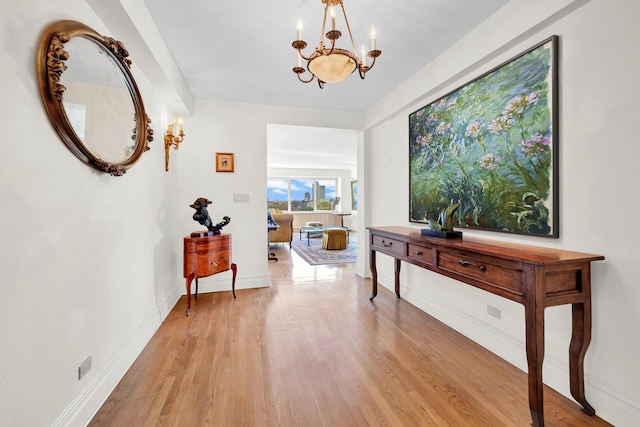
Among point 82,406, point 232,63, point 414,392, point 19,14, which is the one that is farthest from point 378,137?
point 82,406

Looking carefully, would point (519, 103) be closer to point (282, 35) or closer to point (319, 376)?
point (282, 35)

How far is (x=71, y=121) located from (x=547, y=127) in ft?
8.45

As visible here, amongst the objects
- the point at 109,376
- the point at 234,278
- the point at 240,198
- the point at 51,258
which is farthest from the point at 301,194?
the point at 51,258

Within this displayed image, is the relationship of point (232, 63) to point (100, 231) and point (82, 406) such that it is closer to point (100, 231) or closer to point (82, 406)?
point (100, 231)

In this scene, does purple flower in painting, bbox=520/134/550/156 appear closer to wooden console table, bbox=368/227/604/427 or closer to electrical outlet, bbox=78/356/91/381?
wooden console table, bbox=368/227/604/427

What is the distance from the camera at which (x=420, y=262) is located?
2322mm

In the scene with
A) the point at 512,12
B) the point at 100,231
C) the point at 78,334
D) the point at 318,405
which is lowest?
the point at 318,405

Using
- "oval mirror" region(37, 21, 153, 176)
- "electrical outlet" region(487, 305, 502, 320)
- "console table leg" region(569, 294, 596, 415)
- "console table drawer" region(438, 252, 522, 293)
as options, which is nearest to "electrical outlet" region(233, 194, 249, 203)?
"oval mirror" region(37, 21, 153, 176)

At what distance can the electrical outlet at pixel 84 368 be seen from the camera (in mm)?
1411

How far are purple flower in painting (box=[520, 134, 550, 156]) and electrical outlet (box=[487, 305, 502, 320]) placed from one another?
1.14 meters

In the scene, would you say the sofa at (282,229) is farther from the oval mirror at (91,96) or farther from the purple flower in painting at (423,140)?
the oval mirror at (91,96)

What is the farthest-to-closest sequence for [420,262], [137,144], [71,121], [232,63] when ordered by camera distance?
[232,63] < [420,262] < [137,144] < [71,121]

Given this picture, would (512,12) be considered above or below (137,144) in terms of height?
above

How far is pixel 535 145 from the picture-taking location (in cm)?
176
